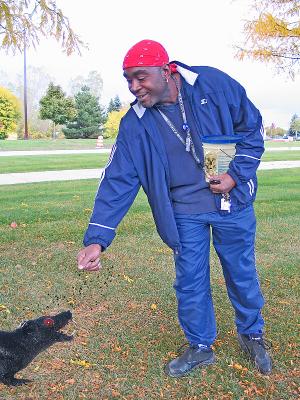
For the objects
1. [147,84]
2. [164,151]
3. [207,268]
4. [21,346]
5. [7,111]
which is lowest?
[21,346]

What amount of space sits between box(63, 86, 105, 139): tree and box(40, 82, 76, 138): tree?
73cm

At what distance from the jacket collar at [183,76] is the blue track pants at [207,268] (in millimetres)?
651

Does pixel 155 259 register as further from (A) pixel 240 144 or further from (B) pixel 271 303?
(A) pixel 240 144

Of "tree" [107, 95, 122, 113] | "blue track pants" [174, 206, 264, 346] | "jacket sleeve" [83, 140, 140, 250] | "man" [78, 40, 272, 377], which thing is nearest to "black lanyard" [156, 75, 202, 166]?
"man" [78, 40, 272, 377]

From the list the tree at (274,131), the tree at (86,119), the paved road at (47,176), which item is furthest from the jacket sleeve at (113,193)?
the tree at (274,131)

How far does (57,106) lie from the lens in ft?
135

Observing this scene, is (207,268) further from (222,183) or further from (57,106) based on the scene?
(57,106)

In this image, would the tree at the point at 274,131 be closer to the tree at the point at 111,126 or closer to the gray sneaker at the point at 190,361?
the tree at the point at 111,126

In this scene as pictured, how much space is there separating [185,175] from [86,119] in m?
40.0

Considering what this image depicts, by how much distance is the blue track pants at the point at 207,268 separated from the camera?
10.6 feet

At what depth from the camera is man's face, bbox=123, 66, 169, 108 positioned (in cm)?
290

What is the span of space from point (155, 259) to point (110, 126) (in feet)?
122

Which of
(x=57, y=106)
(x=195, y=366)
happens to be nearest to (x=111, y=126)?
(x=57, y=106)

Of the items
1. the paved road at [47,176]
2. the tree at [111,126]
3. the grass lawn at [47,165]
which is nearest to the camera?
the paved road at [47,176]
